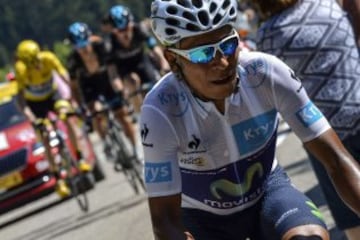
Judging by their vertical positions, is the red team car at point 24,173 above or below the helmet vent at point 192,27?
below

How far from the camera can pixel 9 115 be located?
542 inches

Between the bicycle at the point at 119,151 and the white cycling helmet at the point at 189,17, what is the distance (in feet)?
Result: 24.0

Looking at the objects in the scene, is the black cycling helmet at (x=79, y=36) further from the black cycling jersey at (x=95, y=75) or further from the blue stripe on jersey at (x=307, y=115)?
the blue stripe on jersey at (x=307, y=115)

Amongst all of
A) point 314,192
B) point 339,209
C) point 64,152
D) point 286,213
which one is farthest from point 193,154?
point 64,152

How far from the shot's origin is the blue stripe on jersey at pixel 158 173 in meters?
3.38

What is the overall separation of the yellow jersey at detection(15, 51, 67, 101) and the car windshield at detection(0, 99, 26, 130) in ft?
4.25

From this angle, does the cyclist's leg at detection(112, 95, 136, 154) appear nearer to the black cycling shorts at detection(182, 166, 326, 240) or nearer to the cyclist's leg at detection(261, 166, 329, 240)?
the black cycling shorts at detection(182, 166, 326, 240)

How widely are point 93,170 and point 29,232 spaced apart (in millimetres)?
2760


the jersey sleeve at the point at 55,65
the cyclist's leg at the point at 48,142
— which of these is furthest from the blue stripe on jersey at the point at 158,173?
the jersey sleeve at the point at 55,65

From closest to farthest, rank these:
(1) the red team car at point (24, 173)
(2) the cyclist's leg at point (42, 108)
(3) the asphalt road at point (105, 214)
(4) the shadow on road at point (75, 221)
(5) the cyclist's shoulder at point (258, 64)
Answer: (5) the cyclist's shoulder at point (258, 64) → (3) the asphalt road at point (105, 214) → (4) the shadow on road at point (75, 221) → (2) the cyclist's leg at point (42, 108) → (1) the red team car at point (24, 173)

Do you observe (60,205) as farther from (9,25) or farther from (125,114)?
(9,25)

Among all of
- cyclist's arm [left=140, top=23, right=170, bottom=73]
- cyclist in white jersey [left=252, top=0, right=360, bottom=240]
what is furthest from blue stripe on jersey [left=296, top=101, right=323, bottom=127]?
cyclist's arm [left=140, top=23, right=170, bottom=73]

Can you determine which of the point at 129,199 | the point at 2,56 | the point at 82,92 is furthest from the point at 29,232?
the point at 2,56

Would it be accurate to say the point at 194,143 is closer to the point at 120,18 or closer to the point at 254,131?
the point at 254,131
